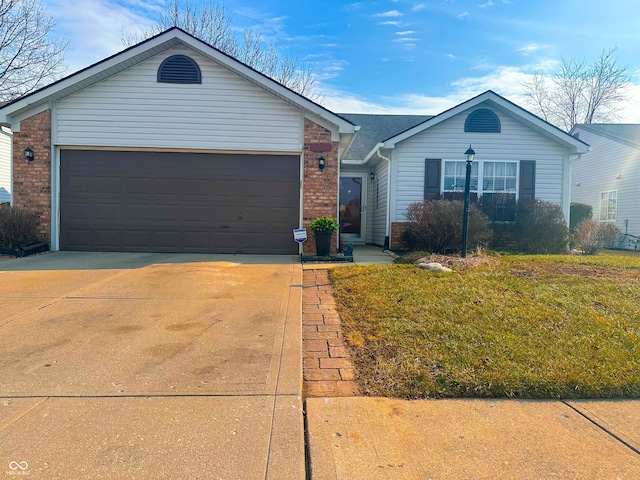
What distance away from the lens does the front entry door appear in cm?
1428

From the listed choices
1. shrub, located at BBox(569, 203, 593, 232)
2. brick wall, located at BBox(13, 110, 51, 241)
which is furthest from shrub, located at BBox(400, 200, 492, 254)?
brick wall, located at BBox(13, 110, 51, 241)

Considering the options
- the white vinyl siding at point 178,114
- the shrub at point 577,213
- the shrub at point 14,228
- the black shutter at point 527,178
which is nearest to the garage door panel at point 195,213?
→ the white vinyl siding at point 178,114

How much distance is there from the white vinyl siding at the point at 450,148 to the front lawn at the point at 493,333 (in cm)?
545

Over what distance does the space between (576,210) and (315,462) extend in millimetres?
14931

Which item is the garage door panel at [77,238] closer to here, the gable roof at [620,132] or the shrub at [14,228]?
the shrub at [14,228]

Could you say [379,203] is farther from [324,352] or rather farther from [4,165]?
[4,165]

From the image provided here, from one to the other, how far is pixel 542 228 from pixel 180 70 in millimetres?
10235

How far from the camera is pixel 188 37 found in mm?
9203

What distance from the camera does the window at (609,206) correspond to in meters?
16.2

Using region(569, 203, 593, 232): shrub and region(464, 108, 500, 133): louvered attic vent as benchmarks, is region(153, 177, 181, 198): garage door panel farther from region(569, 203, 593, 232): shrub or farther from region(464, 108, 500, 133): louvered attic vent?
region(569, 203, 593, 232): shrub

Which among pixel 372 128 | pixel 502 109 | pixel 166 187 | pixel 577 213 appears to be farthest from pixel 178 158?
pixel 577 213

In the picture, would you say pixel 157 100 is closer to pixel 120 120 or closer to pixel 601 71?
pixel 120 120
